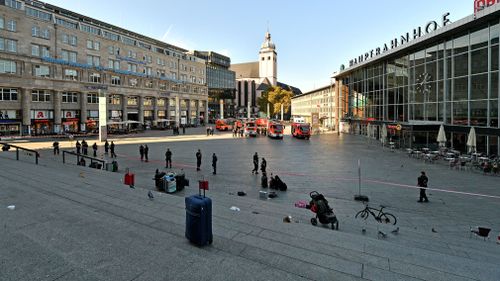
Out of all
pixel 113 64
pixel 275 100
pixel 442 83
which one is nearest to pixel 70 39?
pixel 113 64

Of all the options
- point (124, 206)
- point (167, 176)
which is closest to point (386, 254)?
point (124, 206)

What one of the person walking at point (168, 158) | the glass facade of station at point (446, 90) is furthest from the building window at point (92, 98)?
the glass facade of station at point (446, 90)

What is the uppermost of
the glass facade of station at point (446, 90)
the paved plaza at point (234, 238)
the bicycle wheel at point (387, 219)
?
the glass facade of station at point (446, 90)

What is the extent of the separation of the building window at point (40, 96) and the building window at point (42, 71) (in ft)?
9.52

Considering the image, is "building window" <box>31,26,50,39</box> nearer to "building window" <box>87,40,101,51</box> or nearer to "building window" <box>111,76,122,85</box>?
"building window" <box>87,40,101,51</box>

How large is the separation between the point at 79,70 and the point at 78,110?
770 cm

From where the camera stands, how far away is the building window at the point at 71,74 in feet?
185

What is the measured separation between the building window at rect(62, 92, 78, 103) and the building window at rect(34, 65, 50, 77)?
16.3ft

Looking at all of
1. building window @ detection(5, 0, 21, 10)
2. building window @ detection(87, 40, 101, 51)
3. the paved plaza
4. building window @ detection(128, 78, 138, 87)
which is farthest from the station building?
building window @ detection(5, 0, 21, 10)

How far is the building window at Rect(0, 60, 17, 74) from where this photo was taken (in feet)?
153

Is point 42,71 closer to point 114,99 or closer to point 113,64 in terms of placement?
point 114,99

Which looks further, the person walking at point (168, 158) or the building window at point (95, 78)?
→ the building window at point (95, 78)

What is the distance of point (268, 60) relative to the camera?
183250mm

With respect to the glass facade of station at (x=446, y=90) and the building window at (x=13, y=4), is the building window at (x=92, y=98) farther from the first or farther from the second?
the glass facade of station at (x=446, y=90)
